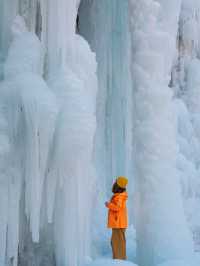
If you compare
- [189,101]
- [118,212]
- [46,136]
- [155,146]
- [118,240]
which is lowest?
[118,240]

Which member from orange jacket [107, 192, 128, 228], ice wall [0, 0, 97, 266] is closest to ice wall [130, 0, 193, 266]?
orange jacket [107, 192, 128, 228]

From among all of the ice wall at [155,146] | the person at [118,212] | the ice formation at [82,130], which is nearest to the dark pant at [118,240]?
the person at [118,212]

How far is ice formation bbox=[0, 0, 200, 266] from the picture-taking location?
4.87 m

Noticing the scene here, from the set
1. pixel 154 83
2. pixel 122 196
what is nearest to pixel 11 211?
pixel 122 196

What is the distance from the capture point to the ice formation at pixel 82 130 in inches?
192

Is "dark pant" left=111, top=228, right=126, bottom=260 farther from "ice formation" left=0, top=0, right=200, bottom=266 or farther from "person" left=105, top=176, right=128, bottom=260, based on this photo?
"ice formation" left=0, top=0, right=200, bottom=266

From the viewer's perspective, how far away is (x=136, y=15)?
6.75m

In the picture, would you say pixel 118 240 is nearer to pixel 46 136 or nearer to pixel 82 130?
pixel 82 130

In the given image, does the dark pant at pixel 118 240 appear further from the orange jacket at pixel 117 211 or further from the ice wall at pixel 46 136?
the ice wall at pixel 46 136

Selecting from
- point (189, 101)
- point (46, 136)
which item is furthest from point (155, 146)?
point (189, 101)

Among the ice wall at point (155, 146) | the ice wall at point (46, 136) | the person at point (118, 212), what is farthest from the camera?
the ice wall at point (155, 146)

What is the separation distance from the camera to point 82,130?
500 centimetres

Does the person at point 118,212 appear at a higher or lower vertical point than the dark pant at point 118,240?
higher

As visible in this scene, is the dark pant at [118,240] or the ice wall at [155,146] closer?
the dark pant at [118,240]
